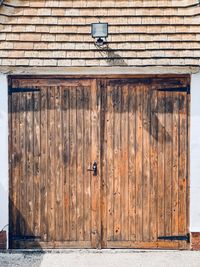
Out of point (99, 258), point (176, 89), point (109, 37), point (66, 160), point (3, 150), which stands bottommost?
point (99, 258)

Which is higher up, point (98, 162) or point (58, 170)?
point (98, 162)

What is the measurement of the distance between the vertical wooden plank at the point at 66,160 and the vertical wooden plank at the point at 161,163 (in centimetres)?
123

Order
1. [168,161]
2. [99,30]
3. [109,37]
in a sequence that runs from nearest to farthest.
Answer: [99,30] → [109,37] → [168,161]

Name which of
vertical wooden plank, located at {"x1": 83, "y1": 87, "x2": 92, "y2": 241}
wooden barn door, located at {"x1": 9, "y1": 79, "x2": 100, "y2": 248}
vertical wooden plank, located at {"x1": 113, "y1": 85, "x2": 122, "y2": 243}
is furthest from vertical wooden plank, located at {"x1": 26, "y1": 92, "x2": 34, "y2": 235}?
vertical wooden plank, located at {"x1": 113, "y1": 85, "x2": 122, "y2": 243}

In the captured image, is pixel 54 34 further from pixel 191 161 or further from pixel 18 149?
pixel 191 161

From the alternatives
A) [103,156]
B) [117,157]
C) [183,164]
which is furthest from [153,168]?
[103,156]

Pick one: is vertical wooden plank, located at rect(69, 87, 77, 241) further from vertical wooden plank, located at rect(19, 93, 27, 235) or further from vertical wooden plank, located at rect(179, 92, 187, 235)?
vertical wooden plank, located at rect(179, 92, 187, 235)

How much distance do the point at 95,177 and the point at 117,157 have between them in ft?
1.32

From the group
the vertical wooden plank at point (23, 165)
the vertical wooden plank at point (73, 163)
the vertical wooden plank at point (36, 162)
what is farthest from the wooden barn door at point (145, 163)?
the vertical wooden plank at point (23, 165)

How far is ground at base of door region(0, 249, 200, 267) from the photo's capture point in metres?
7.29

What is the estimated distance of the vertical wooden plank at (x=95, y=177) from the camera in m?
7.85

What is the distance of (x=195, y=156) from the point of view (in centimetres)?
777

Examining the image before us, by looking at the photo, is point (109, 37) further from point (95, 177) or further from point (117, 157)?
point (95, 177)

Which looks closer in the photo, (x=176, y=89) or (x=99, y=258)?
(x=99, y=258)
